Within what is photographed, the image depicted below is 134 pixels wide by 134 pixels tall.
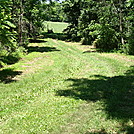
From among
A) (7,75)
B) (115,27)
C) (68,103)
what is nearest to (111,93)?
(68,103)

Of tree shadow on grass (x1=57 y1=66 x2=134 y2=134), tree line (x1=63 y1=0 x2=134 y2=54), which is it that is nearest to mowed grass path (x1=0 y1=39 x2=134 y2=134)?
tree shadow on grass (x1=57 y1=66 x2=134 y2=134)

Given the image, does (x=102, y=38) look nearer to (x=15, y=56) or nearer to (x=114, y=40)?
(x=114, y=40)

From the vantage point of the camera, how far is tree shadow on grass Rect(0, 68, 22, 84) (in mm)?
13800

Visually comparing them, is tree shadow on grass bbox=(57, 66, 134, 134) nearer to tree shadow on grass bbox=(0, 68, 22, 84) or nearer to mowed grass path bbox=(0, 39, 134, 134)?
mowed grass path bbox=(0, 39, 134, 134)

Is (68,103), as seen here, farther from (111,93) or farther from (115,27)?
(115,27)

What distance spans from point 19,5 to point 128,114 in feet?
81.7

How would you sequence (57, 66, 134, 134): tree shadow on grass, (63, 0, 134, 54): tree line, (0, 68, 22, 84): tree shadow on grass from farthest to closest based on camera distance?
(63, 0, 134, 54): tree line < (0, 68, 22, 84): tree shadow on grass < (57, 66, 134, 134): tree shadow on grass

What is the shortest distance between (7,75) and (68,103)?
8260 mm

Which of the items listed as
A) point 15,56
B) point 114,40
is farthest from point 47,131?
point 114,40

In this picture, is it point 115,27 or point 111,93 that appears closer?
point 111,93

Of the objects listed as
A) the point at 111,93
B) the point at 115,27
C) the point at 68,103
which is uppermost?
the point at 115,27

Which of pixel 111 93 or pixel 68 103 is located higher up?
pixel 111 93

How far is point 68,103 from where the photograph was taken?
28.0 feet

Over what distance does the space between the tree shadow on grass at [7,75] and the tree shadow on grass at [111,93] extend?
4532mm
